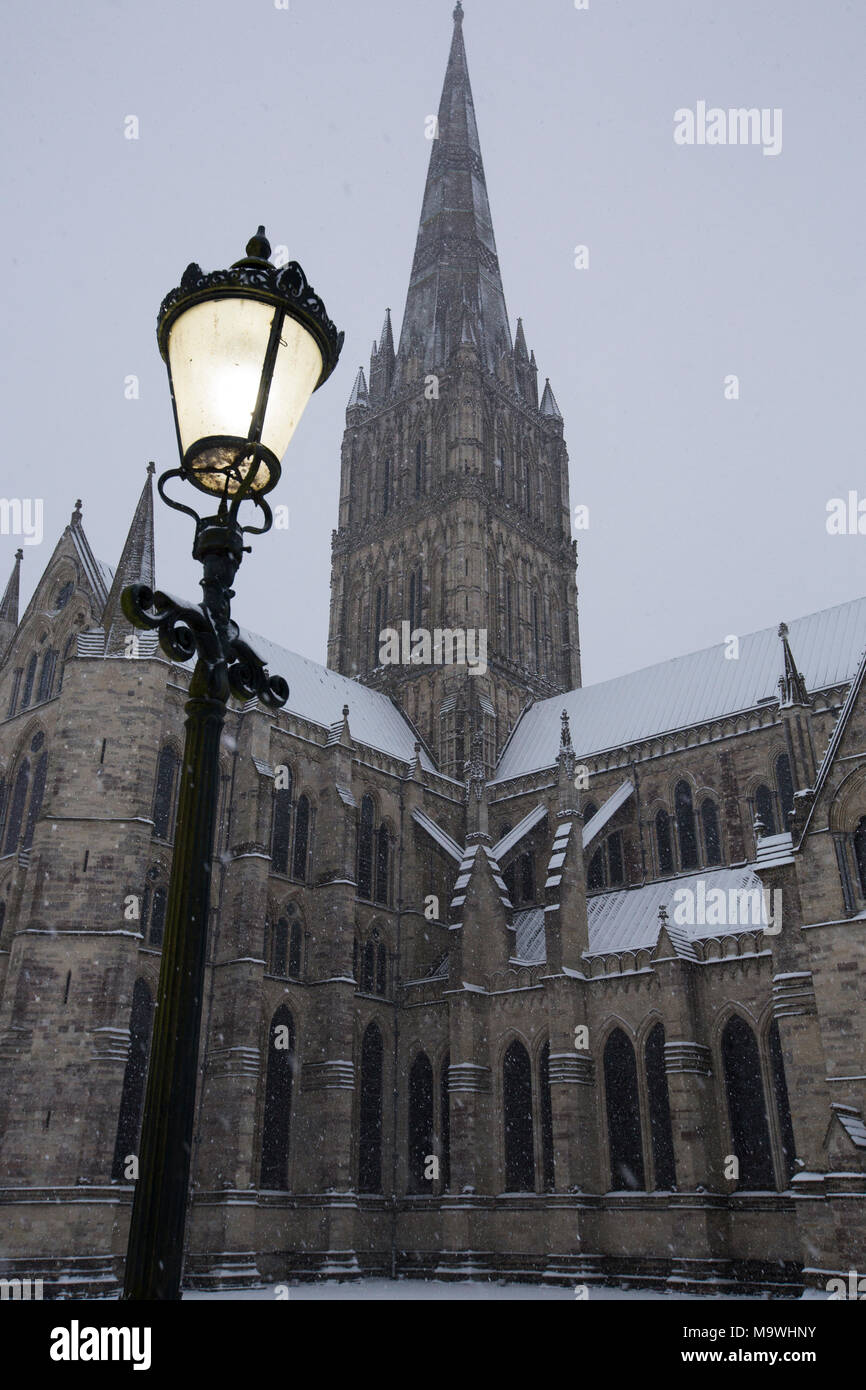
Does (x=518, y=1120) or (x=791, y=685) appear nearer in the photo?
(x=791, y=685)

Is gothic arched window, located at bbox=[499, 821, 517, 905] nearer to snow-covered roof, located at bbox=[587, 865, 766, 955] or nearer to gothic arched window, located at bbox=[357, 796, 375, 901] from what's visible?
snow-covered roof, located at bbox=[587, 865, 766, 955]

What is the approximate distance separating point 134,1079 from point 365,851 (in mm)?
10701

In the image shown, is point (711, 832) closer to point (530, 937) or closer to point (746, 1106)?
point (530, 937)

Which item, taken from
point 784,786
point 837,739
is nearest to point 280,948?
point 784,786

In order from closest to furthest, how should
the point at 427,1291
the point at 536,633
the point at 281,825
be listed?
the point at 427,1291, the point at 281,825, the point at 536,633

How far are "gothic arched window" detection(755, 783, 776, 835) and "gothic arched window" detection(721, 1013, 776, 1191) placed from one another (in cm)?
788

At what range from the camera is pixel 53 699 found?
98.9 ft

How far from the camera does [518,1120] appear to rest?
28.6 metres

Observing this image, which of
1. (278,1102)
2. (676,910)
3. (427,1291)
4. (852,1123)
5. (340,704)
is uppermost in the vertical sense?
(340,704)

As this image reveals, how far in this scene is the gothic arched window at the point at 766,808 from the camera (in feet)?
103

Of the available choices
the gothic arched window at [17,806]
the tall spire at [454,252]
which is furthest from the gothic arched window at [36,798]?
the tall spire at [454,252]
